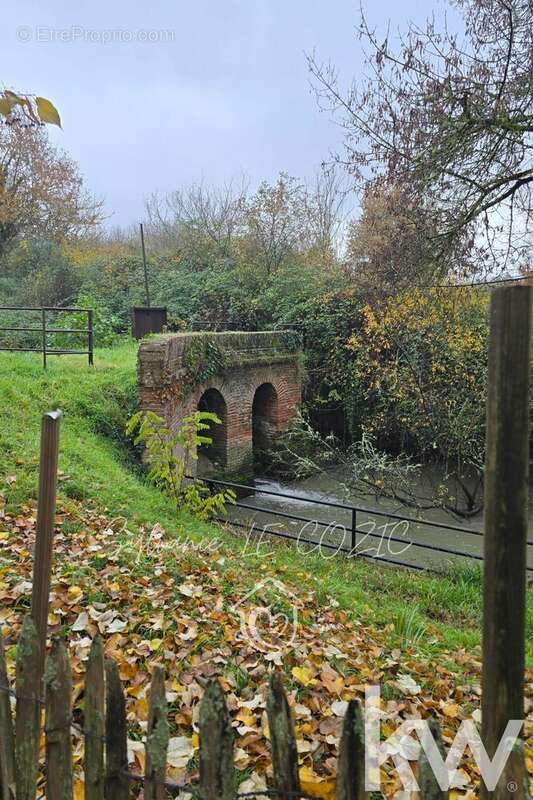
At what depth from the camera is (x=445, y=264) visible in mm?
7051

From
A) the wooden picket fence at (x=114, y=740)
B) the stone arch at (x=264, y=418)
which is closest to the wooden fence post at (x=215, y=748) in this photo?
the wooden picket fence at (x=114, y=740)

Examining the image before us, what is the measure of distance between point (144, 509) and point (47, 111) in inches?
227

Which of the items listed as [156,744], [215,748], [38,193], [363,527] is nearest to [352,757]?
[215,748]

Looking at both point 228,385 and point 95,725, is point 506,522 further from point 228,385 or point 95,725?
point 228,385

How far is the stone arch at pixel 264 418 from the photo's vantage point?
15648 millimetres

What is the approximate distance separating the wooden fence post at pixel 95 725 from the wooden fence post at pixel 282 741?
0.53 metres

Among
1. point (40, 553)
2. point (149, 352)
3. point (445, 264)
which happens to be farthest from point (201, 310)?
point (40, 553)

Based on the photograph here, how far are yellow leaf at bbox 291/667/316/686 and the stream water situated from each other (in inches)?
169

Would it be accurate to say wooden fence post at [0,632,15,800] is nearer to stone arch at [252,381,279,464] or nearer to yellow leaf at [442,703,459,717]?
yellow leaf at [442,703,459,717]

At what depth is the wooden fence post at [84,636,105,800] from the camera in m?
1.63

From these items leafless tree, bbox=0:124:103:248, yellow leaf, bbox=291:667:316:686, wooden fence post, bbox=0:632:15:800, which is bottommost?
yellow leaf, bbox=291:667:316:686

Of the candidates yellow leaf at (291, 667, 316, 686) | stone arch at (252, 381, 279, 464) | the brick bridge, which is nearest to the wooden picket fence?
yellow leaf at (291, 667, 316, 686)

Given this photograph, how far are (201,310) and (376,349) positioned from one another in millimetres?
8192

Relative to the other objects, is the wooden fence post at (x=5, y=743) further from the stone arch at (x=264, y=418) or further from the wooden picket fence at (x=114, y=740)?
the stone arch at (x=264, y=418)
